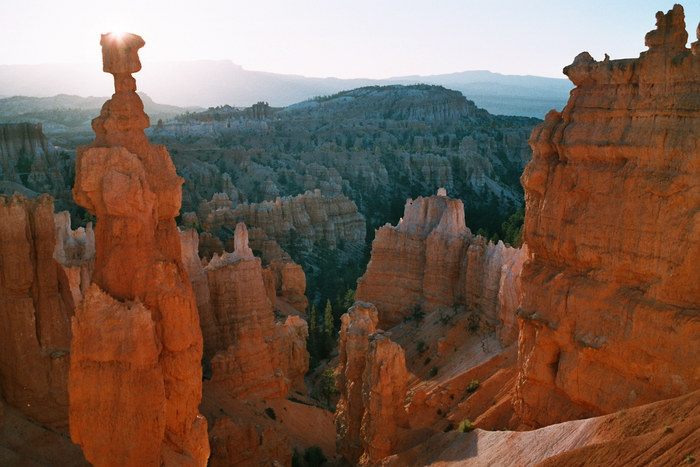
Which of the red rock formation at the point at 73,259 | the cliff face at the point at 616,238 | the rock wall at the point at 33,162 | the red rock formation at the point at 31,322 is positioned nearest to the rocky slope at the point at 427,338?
the cliff face at the point at 616,238

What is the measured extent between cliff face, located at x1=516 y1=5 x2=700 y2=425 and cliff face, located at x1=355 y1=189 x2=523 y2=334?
7417 mm

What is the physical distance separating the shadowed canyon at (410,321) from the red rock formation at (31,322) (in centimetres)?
4

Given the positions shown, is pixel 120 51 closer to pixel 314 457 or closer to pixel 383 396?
pixel 383 396

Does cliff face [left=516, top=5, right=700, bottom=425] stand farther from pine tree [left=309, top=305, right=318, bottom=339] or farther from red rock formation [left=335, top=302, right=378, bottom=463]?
pine tree [left=309, top=305, right=318, bottom=339]

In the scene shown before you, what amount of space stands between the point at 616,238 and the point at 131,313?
26.9 feet

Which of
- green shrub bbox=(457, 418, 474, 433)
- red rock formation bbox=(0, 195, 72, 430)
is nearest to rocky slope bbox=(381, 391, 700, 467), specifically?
green shrub bbox=(457, 418, 474, 433)

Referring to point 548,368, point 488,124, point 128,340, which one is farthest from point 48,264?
point 488,124

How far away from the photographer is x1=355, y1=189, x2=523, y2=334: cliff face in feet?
68.8

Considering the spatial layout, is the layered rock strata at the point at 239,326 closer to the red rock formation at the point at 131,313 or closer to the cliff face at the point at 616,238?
the red rock formation at the point at 131,313

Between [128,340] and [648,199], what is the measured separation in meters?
8.74

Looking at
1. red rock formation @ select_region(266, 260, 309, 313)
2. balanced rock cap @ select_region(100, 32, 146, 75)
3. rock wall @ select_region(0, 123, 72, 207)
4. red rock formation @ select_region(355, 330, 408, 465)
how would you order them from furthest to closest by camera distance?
rock wall @ select_region(0, 123, 72, 207) < red rock formation @ select_region(266, 260, 309, 313) < red rock formation @ select_region(355, 330, 408, 465) < balanced rock cap @ select_region(100, 32, 146, 75)

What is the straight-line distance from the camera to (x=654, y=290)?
10.4 m

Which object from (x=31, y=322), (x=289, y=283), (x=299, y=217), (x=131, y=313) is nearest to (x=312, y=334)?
(x=289, y=283)

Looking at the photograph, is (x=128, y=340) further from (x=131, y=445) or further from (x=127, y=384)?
(x=131, y=445)
